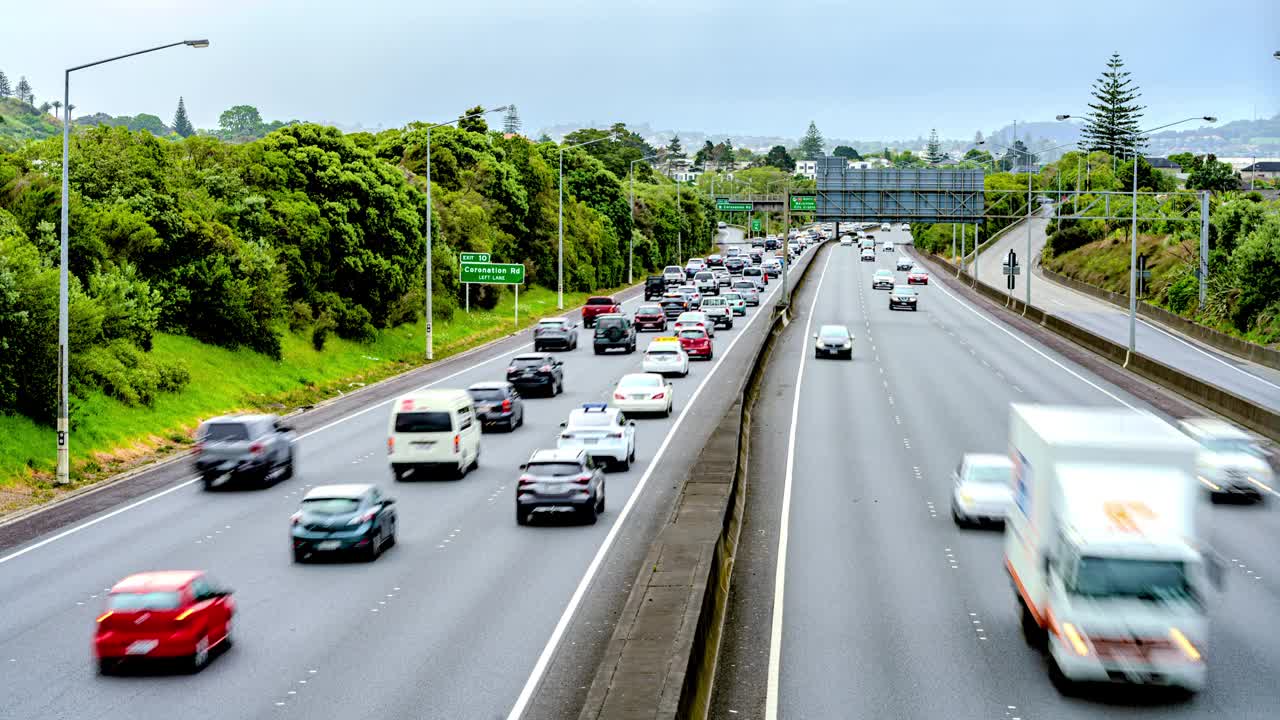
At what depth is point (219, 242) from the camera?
52.4 metres

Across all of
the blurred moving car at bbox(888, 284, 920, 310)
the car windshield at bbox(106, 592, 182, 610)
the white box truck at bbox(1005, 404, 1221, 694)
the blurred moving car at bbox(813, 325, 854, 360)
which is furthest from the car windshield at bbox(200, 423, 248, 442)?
the blurred moving car at bbox(888, 284, 920, 310)

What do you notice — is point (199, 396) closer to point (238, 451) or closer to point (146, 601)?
point (238, 451)

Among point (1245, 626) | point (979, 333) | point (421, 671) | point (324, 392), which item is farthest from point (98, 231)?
point (979, 333)

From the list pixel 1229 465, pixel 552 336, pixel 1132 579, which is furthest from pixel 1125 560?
pixel 552 336

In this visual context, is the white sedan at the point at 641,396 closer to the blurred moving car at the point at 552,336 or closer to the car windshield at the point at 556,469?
the car windshield at the point at 556,469

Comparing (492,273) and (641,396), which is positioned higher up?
(492,273)

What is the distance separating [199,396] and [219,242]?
899cm

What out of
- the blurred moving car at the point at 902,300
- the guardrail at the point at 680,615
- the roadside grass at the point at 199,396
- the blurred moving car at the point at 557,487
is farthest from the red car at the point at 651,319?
the blurred moving car at the point at 557,487

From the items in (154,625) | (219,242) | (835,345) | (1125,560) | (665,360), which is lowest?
(154,625)

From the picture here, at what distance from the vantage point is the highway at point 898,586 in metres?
18.6

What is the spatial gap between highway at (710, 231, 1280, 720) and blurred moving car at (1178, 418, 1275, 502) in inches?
19.3

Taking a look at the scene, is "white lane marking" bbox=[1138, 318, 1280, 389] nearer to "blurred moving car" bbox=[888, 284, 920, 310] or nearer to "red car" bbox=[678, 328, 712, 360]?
"blurred moving car" bbox=[888, 284, 920, 310]

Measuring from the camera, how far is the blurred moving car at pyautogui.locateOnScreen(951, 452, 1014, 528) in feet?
96.2

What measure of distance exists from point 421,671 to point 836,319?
6899 centimetres
